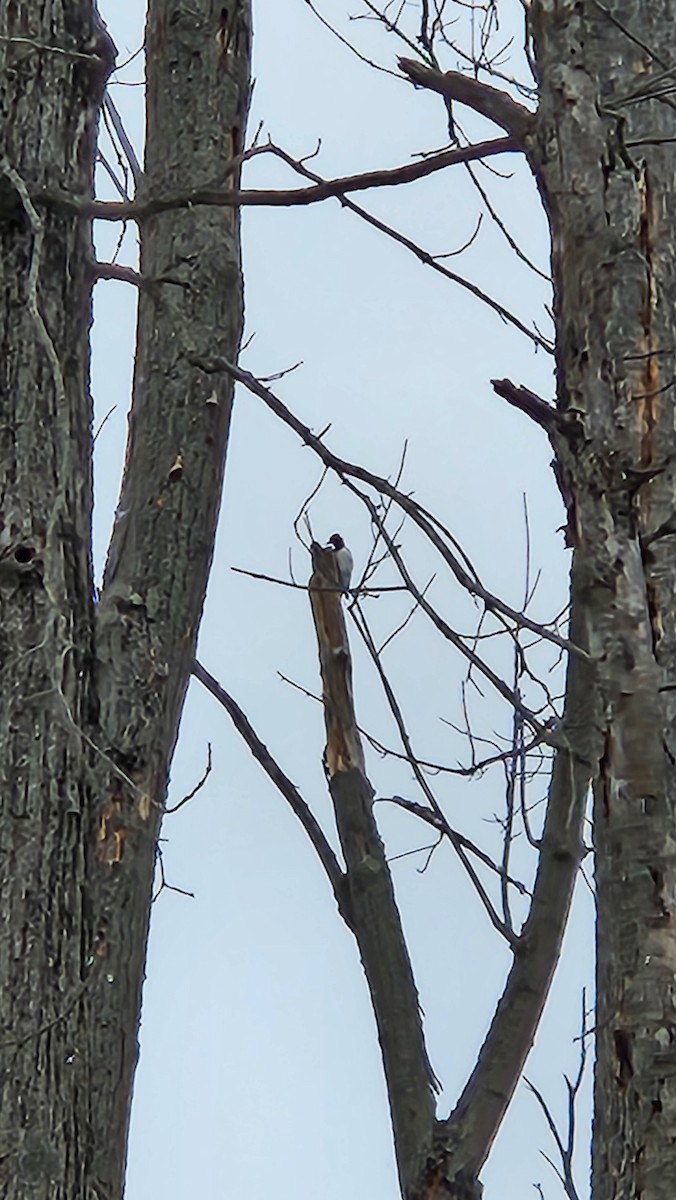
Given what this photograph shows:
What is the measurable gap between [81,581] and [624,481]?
1.66 m

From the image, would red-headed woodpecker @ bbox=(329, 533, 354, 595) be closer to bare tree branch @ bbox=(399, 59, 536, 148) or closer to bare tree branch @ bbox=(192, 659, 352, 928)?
bare tree branch @ bbox=(192, 659, 352, 928)

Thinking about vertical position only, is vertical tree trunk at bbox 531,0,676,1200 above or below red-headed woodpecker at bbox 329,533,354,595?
below

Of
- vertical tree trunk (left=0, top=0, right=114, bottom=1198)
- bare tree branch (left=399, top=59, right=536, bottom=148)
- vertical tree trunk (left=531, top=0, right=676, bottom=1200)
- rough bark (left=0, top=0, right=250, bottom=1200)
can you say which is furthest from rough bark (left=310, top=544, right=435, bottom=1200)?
vertical tree trunk (left=531, top=0, right=676, bottom=1200)

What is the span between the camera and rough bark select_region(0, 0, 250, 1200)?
325 centimetres

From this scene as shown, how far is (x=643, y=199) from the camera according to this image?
2.47 m

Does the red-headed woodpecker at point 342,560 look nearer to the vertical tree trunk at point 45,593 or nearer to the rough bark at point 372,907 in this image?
the rough bark at point 372,907

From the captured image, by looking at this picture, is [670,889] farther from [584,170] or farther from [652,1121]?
[584,170]

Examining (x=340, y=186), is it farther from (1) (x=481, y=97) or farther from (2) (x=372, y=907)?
(2) (x=372, y=907)

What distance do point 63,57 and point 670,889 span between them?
2553 mm

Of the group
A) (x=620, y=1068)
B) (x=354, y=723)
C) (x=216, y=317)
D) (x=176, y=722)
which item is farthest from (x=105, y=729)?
(x=620, y=1068)

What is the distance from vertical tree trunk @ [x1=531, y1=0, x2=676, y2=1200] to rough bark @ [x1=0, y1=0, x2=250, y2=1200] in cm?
119

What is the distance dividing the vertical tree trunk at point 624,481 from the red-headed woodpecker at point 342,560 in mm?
1647

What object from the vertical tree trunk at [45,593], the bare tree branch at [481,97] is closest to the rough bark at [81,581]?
the vertical tree trunk at [45,593]

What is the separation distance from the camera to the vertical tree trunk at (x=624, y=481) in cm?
209
